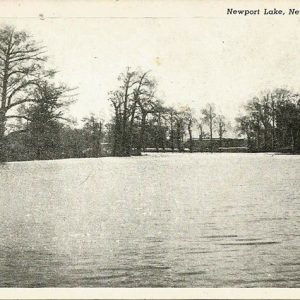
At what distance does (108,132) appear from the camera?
3.73 metres

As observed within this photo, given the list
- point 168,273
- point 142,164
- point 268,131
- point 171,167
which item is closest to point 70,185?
point 142,164

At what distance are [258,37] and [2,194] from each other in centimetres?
207

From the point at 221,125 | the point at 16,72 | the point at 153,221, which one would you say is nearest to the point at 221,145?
the point at 221,125

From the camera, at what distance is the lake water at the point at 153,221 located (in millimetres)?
2939

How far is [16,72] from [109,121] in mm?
749

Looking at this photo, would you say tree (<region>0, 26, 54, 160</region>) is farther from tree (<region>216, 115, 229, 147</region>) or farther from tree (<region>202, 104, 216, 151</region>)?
tree (<region>216, 115, 229, 147</region>)

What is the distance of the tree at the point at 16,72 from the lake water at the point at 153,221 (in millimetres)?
467

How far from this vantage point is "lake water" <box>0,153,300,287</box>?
2939 millimetres

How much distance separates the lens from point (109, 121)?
3.68 m

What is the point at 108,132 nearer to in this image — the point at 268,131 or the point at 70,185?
the point at 70,185

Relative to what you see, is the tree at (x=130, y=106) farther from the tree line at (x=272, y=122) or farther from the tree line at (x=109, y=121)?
the tree line at (x=272, y=122)

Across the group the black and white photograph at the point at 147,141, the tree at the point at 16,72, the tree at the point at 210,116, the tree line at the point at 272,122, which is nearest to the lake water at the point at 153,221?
the black and white photograph at the point at 147,141

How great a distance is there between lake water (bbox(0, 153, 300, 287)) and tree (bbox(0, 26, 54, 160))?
1.53 feet

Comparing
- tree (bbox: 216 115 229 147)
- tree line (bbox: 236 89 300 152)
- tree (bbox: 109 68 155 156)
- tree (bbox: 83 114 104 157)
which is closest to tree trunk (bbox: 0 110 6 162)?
tree (bbox: 83 114 104 157)
